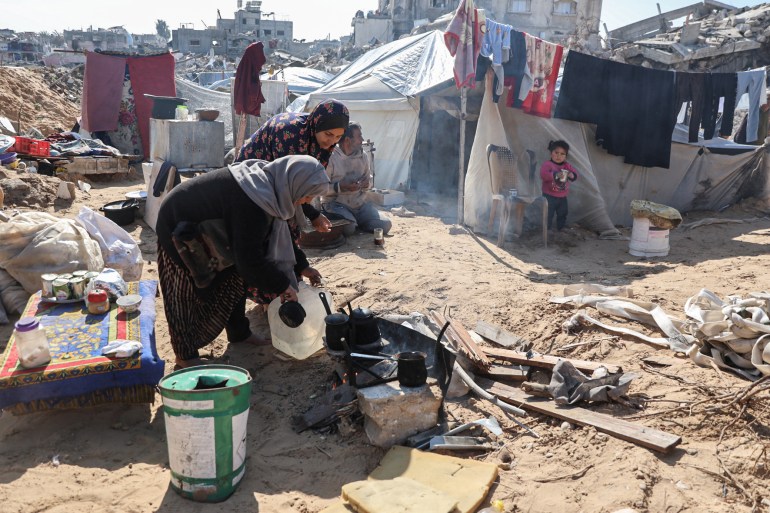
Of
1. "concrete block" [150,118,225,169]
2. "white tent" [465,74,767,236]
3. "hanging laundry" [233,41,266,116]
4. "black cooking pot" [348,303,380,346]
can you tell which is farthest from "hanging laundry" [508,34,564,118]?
"black cooking pot" [348,303,380,346]

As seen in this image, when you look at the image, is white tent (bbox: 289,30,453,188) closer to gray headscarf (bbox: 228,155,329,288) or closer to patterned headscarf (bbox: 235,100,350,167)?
patterned headscarf (bbox: 235,100,350,167)

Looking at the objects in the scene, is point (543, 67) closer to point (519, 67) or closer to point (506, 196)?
point (519, 67)

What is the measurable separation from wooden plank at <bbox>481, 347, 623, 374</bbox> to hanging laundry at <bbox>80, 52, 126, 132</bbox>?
459 inches

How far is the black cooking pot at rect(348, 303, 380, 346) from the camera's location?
3.20m

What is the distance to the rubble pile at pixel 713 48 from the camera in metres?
15.7

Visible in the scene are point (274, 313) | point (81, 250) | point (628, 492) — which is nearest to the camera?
point (628, 492)

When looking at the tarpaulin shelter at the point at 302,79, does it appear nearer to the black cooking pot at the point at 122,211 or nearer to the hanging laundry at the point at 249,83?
the hanging laundry at the point at 249,83

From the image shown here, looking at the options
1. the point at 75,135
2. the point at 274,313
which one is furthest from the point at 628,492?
the point at 75,135

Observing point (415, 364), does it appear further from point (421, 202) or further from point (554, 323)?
point (421, 202)

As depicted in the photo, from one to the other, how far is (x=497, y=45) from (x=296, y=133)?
4314mm

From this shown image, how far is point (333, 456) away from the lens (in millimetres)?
2861

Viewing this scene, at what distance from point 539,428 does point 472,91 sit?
7051mm

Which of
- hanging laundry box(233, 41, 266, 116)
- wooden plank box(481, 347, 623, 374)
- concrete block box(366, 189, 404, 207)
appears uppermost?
hanging laundry box(233, 41, 266, 116)

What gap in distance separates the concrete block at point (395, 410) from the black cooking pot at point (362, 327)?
391 millimetres
